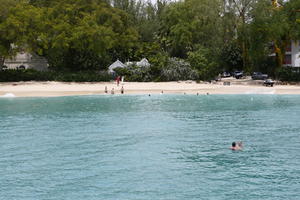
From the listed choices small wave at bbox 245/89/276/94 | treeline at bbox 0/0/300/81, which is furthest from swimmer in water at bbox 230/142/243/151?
treeline at bbox 0/0/300/81

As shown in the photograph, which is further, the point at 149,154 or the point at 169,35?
the point at 169,35

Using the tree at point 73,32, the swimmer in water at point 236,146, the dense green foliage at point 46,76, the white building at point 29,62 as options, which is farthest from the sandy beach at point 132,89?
the swimmer in water at point 236,146

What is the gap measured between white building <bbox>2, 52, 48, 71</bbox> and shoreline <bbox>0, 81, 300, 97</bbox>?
13.4 m

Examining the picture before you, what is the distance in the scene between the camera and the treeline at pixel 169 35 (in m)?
66.2

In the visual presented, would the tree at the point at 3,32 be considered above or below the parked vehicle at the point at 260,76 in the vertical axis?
above

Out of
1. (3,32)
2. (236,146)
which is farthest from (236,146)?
(3,32)

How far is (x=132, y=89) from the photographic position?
62.4 meters

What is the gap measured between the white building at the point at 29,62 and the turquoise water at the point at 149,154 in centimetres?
4012

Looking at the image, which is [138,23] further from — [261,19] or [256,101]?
[256,101]

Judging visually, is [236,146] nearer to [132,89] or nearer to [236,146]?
[236,146]

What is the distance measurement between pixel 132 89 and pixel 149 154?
3931 cm

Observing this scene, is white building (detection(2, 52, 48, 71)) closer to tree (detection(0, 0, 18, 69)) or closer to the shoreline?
tree (detection(0, 0, 18, 69))

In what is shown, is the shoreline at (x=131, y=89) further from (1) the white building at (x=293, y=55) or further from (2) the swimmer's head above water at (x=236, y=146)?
(2) the swimmer's head above water at (x=236, y=146)

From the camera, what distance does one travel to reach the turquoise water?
17500 mm
